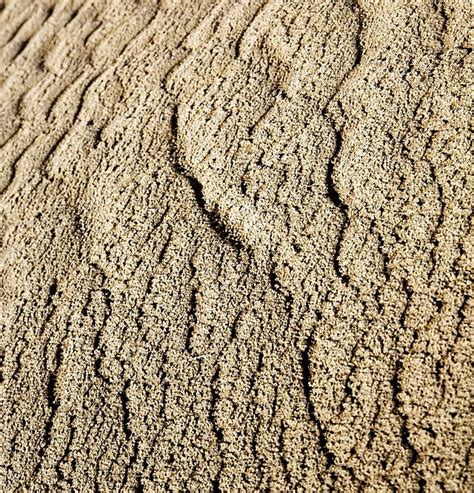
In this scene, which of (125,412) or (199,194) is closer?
(125,412)

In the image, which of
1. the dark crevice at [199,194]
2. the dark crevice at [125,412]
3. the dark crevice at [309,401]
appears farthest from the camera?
the dark crevice at [199,194]

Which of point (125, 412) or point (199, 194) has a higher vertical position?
point (199, 194)

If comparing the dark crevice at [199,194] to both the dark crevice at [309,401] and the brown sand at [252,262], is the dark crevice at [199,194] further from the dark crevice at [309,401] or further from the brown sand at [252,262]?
the dark crevice at [309,401]

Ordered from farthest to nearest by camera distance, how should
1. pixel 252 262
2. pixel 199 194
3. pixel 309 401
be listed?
pixel 199 194 < pixel 252 262 < pixel 309 401

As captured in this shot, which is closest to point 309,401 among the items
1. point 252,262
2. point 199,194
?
point 252,262

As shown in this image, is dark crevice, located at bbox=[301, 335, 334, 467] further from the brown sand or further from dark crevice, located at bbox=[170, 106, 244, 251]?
dark crevice, located at bbox=[170, 106, 244, 251]

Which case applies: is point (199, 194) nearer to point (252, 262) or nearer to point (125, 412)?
point (252, 262)

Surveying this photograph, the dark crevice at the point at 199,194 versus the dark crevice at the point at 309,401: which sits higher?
the dark crevice at the point at 199,194

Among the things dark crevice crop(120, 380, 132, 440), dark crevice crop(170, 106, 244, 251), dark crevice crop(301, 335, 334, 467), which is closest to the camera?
dark crevice crop(301, 335, 334, 467)

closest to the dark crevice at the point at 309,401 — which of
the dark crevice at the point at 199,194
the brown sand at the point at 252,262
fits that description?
the brown sand at the point at 252,262

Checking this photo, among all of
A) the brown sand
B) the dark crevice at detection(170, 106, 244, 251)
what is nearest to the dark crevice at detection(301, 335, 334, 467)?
the brown sand
